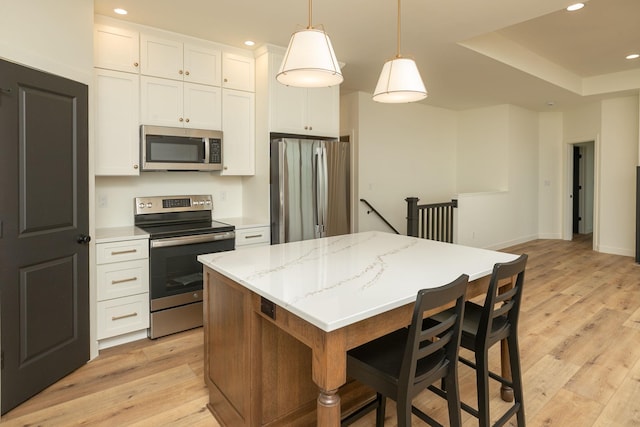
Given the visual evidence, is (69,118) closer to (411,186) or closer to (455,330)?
(455,330)

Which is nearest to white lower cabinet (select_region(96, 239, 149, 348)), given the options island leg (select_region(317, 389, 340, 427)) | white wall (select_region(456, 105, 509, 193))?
island leg (select_region(317, 389, 340, 427))

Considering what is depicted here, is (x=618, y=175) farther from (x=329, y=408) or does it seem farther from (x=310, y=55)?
(x=329, y=408)

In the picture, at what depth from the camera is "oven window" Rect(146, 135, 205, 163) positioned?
10.5 ft

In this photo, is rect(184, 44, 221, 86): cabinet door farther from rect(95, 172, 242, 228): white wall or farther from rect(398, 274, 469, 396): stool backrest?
rect(398, 274, 469, 396): stool backrest

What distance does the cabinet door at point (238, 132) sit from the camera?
12.0ft

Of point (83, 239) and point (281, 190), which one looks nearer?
point (83, 239)

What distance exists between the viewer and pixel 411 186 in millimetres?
6426

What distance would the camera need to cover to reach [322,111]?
4008 millimetres

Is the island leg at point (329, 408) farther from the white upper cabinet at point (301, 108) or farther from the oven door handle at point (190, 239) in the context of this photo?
the white upper cabinet at point (301, 108)

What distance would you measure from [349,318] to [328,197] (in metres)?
2.63

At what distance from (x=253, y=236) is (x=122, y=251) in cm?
111

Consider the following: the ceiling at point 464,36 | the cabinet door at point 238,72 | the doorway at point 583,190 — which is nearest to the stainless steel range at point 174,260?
the cabinet door at point 238,72

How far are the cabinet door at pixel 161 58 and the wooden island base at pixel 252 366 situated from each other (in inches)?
83.1

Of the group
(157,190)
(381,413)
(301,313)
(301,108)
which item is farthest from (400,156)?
(301,313)
